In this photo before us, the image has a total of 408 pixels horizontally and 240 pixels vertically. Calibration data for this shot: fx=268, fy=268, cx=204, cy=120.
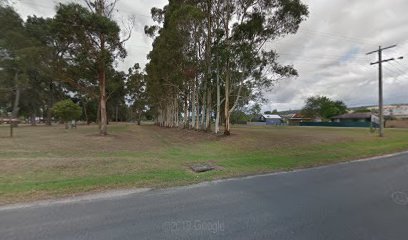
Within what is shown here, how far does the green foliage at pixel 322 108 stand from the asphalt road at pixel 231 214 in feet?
339

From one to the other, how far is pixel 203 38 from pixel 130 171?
820 inches

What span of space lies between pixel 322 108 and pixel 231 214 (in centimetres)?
10907

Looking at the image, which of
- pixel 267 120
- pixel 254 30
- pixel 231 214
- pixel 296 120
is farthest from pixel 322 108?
pixel 231 214

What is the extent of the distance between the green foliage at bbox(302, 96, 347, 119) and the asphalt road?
103411 mm

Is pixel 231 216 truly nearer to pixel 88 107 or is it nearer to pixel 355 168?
pixel 355 168

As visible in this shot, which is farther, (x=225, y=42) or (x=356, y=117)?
(x=356, y=117)

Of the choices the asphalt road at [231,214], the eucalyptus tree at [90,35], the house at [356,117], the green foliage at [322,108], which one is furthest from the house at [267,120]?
the asphalt road at [231,214]

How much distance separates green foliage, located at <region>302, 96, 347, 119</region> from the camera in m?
102

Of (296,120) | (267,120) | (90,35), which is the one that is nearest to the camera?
(90,35)

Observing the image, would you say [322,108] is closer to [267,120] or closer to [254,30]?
[267,120]

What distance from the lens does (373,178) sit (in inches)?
340

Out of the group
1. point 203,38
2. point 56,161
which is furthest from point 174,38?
point 56,161

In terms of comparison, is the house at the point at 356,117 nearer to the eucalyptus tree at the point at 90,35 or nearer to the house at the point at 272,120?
the house at the point at 272,120

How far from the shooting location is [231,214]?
5.18m
